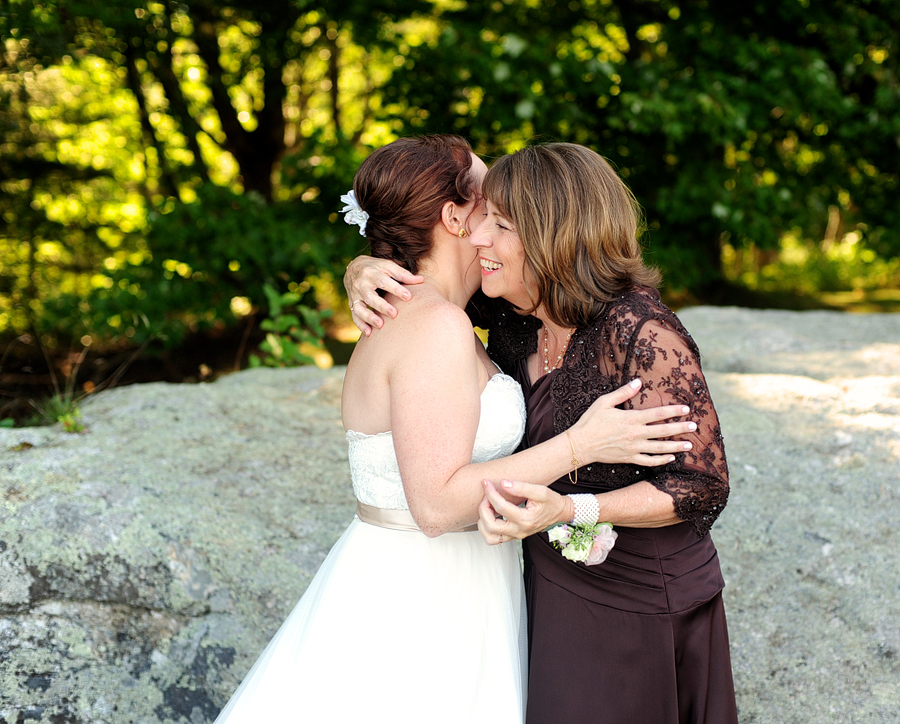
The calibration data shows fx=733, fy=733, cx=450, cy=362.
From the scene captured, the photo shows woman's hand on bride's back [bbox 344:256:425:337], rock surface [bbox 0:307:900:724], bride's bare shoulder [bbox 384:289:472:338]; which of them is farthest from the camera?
rock surface [bbox 0:307:900:724]

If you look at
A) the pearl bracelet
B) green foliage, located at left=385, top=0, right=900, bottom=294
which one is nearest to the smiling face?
the pearl bracelet

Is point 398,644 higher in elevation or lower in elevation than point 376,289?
lower

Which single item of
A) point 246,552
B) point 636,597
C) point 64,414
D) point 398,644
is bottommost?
point 246,552

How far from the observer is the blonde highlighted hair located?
6.91 ft

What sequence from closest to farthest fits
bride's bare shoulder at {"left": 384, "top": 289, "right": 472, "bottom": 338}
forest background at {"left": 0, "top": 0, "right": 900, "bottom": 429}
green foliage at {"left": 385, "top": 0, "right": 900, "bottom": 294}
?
bride's bare shoulder at {"left": 384, "top": 289, "right": 472, "bottom": 338}, forest background at {"left": 0, "top": 0, "right": 900, "bottom": 429}, green foliage at {"left": 385, "top": 0, "right": 900, "bottom": 294}

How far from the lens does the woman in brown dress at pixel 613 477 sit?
2.01m

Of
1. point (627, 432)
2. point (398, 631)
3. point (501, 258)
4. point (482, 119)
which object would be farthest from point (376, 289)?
point (482, 119)

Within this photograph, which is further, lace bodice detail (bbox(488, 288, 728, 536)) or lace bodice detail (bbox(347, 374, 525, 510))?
lace bodice detail (bbox(347, 374, 525, 510))

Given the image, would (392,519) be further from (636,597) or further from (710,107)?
(710,107)

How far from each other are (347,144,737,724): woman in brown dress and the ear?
0.09 m

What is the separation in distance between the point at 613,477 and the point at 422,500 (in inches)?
22.5

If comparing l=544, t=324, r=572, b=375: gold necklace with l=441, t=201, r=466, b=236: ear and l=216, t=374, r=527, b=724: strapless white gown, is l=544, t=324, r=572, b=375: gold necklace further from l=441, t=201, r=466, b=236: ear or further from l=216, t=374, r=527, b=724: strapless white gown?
l=441, t=201, r=466, b=236: ear

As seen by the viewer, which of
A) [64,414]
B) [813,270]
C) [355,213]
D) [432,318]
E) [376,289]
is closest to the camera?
[432,318]

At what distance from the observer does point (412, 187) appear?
2238 mm
